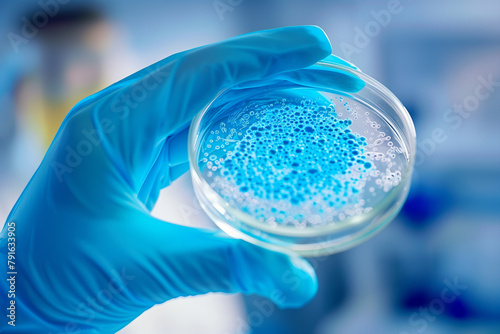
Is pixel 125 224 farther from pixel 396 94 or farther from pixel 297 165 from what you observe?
pixel 396 94

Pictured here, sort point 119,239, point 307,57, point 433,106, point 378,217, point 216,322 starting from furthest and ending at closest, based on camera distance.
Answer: point 433,106 < point 216,322 < point 307,57 < point 119,239 < point 378,217

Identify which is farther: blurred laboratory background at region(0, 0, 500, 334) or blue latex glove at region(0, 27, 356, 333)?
blurred laboratory background at region(0, 0, 500, 334)

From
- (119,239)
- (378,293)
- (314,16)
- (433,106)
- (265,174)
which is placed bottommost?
(378,293)

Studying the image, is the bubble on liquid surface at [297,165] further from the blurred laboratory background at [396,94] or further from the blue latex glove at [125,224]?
the blurred laboratory background at [396,94]

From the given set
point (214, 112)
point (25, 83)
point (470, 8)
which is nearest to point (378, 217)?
point (214, 112)

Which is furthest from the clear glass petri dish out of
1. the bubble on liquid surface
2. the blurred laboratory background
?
the blurred laboratory background

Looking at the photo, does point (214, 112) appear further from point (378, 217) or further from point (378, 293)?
point (378, 293)

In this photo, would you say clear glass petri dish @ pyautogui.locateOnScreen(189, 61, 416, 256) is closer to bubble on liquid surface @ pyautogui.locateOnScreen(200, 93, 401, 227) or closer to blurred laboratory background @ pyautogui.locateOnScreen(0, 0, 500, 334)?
bubble on liquid surface @ pyautogui.locateOnScreen(200, 93, 401, 227)

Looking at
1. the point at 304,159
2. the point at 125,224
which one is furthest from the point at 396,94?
the point at 125,224
